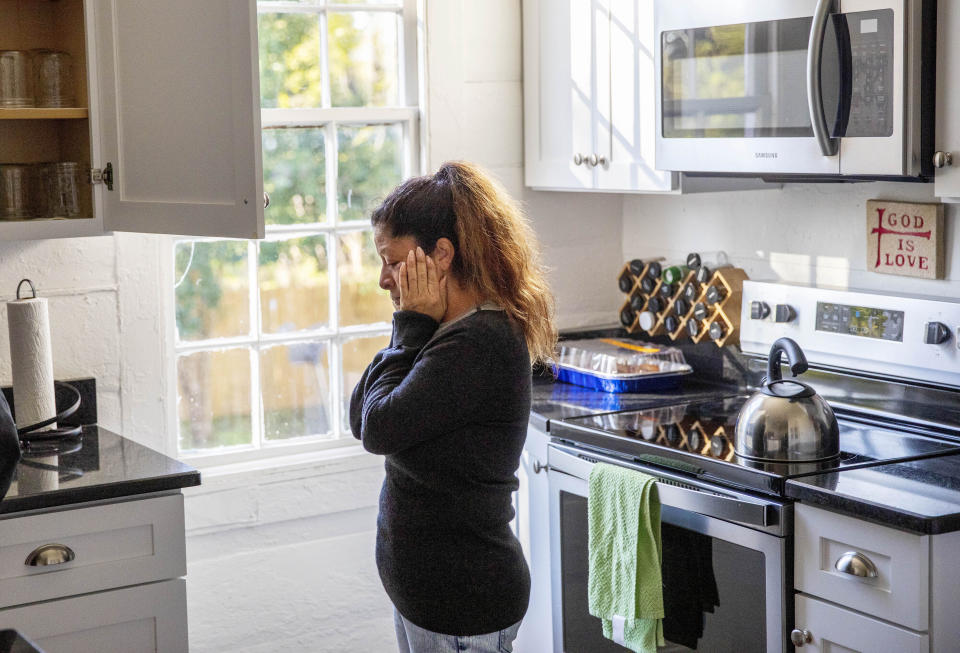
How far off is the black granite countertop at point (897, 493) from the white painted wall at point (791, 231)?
54 centimetres

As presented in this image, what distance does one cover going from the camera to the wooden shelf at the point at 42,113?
2.49 m

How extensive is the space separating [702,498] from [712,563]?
13 centimetres

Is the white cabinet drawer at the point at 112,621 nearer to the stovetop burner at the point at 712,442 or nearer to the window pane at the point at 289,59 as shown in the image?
the stovetop burner at the point at 712,442

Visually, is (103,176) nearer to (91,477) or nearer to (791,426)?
(91,477)

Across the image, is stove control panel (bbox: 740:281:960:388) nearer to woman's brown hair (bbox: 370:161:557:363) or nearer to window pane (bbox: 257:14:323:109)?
woman's brown hair (bbox: 370:161:557:363)

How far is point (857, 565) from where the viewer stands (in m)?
1.96

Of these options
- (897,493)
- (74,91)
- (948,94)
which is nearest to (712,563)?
(897,493)

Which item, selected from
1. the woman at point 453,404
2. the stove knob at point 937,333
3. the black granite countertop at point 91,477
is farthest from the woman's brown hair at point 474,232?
the stove knob at point 937,333

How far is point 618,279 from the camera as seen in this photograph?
3479 mm

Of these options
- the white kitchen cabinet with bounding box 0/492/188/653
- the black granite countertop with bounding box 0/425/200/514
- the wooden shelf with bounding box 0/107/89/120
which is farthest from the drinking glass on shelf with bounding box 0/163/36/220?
the white kitchen cabinet with bounding box 0/492/188/653

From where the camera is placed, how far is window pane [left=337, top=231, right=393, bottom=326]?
3188 mm

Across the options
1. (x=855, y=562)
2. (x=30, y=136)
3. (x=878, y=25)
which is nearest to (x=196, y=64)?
(x=30, y=136)

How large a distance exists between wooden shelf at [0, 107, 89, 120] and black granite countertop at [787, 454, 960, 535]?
1.74m

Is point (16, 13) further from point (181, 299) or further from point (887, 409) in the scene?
point (887, 409)
